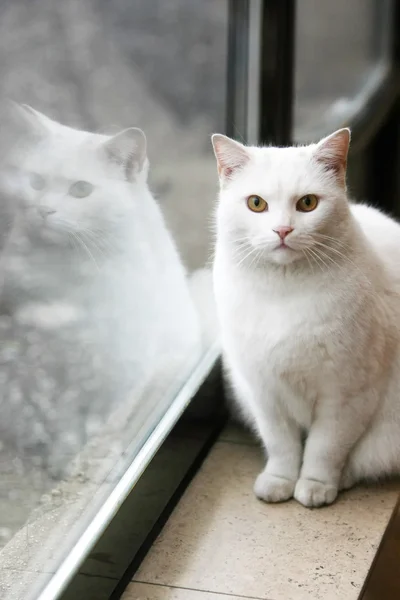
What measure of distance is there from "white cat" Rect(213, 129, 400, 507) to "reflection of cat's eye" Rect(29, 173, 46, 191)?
27 cm

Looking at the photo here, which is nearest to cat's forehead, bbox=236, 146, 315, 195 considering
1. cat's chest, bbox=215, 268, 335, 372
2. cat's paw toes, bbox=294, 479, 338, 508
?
cat's chest, bbox=215, 268, 335, 372

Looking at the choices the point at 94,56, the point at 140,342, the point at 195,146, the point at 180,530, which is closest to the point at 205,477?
the point at 180,530

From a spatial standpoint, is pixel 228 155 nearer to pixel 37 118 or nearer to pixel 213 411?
pixel 37 118

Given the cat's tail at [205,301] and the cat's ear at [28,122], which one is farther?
the cat's tail at [205,301]

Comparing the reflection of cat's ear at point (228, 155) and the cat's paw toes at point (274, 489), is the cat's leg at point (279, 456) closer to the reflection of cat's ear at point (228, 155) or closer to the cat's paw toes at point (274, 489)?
the cat's paw toes at point (274, 489)

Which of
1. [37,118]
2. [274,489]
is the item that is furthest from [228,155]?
[274,489]

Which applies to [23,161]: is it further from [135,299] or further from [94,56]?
[135,299]

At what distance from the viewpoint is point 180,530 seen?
1.40 meters

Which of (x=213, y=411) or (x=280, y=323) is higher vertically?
(x=280, y=323)

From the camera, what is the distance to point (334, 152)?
4.08 feet

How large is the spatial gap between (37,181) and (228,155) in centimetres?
30

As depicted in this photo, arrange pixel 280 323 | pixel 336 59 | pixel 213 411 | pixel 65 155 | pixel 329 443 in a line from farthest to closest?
pixel 336 59 < pixel 213 411 < pixel 329 443 < pixel 280 323 < pixel 65 155

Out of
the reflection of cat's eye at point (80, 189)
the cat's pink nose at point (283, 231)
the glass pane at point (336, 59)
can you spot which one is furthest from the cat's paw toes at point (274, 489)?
the glass pane at point (336, 59)

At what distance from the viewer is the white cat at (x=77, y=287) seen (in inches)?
43.1
